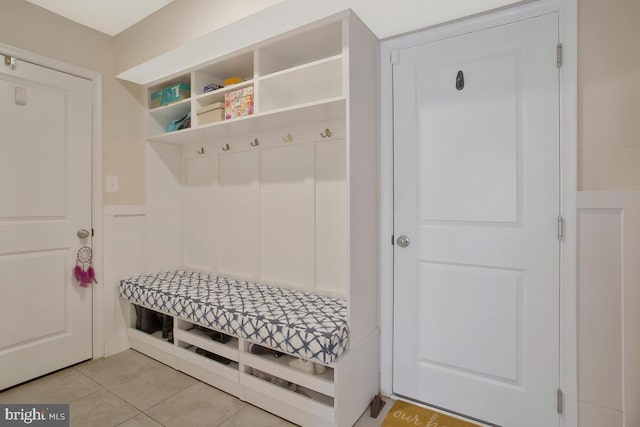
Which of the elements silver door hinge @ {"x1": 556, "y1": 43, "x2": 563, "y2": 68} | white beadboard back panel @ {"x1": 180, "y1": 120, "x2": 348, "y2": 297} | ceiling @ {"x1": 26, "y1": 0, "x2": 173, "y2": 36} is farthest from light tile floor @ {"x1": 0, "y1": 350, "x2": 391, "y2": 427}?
ceiling @ {"x1": 26, "y1": 0, "x2": 173, "y2": 36}

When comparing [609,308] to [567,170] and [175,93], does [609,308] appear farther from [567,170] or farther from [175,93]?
[175,93]

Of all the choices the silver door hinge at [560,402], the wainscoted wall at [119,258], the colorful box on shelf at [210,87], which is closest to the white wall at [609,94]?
the silver door hinge at [560,402]

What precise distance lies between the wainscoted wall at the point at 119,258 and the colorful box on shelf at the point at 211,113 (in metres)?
0.94

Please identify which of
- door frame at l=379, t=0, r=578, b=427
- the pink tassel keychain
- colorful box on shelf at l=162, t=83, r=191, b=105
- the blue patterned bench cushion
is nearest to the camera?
door frame at l=379, t=0, r=578, b=427

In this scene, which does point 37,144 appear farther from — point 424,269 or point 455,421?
point 455,421

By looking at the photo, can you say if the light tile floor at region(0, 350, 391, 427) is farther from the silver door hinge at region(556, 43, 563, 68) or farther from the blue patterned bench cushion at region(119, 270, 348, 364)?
the silver door hinge at region(556, 43, 563, 68)

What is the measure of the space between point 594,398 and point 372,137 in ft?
5.11

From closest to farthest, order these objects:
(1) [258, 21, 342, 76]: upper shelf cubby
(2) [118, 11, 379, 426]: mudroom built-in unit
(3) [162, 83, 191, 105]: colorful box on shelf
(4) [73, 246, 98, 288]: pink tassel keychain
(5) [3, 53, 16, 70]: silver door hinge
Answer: (2) [118, 11, 379, 426]: mudroom built-in unit, (1) [258, 21, 342, 76]: upper shelf cubby, (5) [3, 53, 16, 70]: silver door hinge, (4) [73, 246, 98, 288]: pink tassel keychain, (3) [162, 83, 191, 105]: colorful box on shelf

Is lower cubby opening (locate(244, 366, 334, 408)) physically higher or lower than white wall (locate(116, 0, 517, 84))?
lower

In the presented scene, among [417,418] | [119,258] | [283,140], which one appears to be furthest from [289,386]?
[119,258]

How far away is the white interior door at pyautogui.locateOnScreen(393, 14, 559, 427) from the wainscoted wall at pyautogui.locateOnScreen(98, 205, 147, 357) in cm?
206

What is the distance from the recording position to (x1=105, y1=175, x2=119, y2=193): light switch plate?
238 centimetres

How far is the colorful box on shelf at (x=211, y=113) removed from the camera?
214 cm

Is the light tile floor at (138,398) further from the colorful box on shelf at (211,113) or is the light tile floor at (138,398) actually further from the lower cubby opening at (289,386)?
the colorful box on shelf at (211,113)
